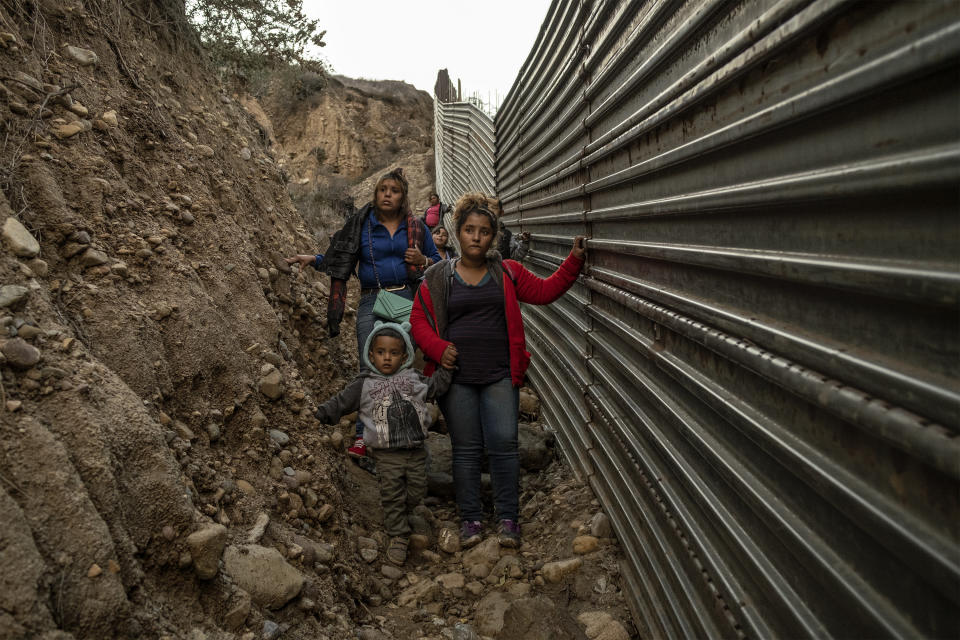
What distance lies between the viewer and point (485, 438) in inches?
156

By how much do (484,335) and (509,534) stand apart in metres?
1.12

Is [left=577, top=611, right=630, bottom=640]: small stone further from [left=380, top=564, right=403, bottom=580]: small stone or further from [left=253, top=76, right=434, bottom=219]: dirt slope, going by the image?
[left=253, top=76, right=434, bottom=219]: dirt slope

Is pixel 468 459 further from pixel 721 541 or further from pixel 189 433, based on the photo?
pixel 721 541

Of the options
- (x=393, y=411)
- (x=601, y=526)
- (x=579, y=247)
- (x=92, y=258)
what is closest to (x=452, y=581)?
(x=601, y=526)

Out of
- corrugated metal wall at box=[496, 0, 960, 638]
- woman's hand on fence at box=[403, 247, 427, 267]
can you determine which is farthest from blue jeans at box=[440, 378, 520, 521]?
woman's hand on fence at box=[403, 247, 427, 267]

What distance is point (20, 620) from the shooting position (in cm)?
165

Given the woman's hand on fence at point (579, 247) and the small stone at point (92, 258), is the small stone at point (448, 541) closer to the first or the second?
the woman's hand on fence at point (579, 247)

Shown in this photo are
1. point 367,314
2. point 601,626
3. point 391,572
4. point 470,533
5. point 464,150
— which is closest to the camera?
point 601,626

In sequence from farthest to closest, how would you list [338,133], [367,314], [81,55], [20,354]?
[338,133] < [367,314] < [81,55] < [20,354]

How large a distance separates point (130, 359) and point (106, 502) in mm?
1028

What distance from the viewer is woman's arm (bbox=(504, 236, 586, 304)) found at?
3.76m

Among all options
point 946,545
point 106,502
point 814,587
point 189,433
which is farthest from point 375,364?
point 946,545

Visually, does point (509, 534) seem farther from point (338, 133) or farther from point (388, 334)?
point (338, 133)

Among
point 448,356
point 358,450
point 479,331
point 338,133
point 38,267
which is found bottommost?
point 358,450
